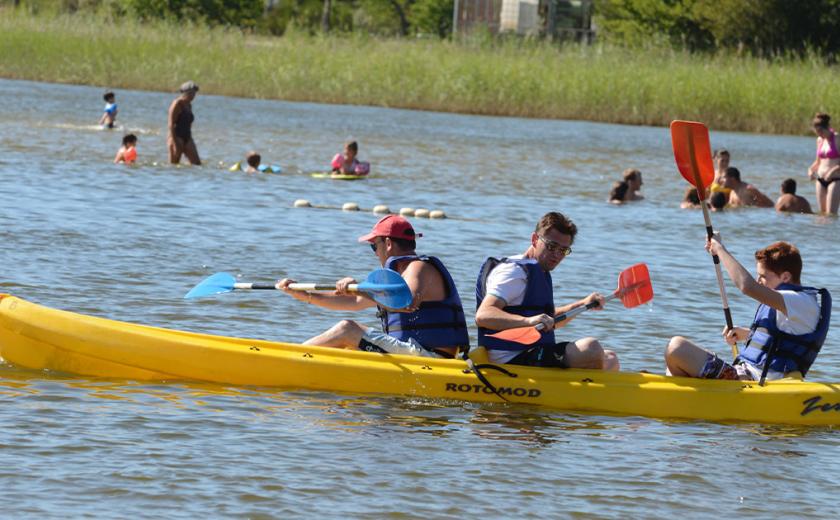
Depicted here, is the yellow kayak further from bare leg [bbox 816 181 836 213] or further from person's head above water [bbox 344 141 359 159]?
person's head above water [bbox 344 141 359 159]

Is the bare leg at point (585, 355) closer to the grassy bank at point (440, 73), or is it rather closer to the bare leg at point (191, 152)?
the bare leg at point (191, 152)

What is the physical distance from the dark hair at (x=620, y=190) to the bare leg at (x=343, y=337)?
11.6 meters

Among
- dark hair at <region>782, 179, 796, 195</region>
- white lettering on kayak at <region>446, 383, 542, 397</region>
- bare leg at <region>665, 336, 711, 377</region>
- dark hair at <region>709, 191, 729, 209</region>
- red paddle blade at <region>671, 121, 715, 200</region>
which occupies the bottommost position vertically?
white lettering on kayak at <region>446, 383, 542, 397</region>

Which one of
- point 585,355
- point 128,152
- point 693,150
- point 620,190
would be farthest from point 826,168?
point 585,355

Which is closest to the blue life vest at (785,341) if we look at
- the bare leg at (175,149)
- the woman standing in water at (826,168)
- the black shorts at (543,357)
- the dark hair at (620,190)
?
the black shorts at (543,357)

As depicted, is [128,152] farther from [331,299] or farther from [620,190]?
[331,299]

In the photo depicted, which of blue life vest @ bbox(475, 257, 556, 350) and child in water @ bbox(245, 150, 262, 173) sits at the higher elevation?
blue life vest @ bbox(475, 257, 556, 350)

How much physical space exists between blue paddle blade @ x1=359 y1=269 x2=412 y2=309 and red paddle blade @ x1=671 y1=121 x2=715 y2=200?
260cm

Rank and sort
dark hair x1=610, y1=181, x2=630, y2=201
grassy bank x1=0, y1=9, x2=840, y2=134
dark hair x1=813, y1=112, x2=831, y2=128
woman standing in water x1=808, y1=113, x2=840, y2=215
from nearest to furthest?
dark hair x1=813, y1=112, x2=831, y2=128
woman standing in water x1=808, y1=113, x2=840, y2=215
dark hair x1=610, y1=181, x2=630, y2=201
grassy bank x1=0, y1=9, x2=840, y2=134

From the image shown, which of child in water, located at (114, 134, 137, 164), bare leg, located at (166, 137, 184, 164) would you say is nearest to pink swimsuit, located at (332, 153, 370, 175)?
bare leg, located at (166, 137, 184, 164)

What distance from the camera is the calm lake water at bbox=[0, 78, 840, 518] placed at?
5941 millimetres

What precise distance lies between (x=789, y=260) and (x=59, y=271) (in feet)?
20.8

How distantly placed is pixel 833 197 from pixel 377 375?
12.8 m

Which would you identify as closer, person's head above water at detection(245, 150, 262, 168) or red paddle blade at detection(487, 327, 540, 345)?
red paddle blade at detection(487, 327, 540, 345)
